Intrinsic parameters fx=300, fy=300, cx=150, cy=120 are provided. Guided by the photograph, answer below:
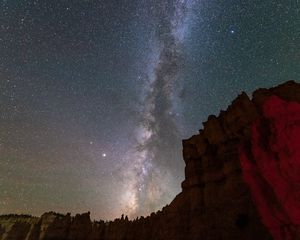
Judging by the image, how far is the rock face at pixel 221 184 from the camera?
23062 mm

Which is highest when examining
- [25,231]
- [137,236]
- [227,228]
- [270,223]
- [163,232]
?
[25,231]

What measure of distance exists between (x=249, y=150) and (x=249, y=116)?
371 centimetres

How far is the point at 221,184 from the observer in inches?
1059

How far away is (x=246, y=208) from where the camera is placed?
23.7 metres

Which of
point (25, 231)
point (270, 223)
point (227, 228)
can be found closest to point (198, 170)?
point (227, 228)

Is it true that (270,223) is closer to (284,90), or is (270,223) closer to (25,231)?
(284,90)

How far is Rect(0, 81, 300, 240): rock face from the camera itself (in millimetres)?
23062

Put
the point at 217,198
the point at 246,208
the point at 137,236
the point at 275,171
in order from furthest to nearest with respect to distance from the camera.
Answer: the point at 137,236, the point at 217,198, the point at 246,208, the point at 275,171

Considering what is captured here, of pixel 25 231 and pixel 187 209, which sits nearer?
pixel 187 209

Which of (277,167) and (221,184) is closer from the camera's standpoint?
(277,167)

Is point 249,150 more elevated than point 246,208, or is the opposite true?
point 249,150

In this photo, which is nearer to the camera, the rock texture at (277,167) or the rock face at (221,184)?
the rock texture at (277,167)

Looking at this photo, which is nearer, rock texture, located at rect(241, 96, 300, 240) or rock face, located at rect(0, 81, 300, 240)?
rock texture, located at rect(241, 96, 300, 240)

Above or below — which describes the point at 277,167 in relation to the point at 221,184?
below
